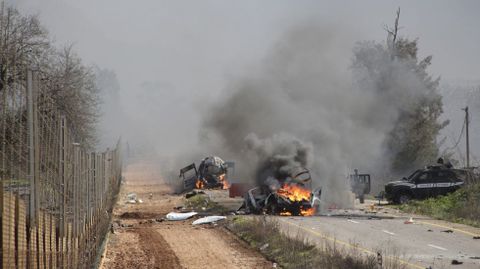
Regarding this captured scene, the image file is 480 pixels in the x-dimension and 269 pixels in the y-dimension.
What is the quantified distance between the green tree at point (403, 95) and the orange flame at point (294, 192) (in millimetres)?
20740

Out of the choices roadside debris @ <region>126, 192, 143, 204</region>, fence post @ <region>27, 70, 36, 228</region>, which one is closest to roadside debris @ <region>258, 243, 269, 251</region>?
fence post @ <region>27, 70, 36, 228</region>

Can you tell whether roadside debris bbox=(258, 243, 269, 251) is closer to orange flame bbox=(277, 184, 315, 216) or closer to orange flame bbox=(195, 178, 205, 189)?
orange flame bbox=(277, 184, 315, 216)

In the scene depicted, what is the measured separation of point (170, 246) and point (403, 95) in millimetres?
39082

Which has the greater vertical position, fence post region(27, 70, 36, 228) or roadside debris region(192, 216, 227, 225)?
fence post region(27, 70, 36, 228)

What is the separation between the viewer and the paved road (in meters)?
18.5

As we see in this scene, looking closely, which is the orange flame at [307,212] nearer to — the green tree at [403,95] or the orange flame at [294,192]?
the orange flame at [294,192]

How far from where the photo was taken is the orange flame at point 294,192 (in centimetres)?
3244

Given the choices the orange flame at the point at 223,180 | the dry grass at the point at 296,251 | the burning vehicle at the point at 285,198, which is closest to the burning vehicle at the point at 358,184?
the burning vehicle at the point at 285,198

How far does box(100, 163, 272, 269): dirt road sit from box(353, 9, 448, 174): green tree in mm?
25073

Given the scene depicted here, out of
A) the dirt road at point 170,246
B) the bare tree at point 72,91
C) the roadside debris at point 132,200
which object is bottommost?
the dirt road at point 170,246

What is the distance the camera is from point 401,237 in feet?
78.1

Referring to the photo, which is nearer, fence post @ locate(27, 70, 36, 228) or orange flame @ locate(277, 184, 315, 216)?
fence post @ locate(27, 70, 36, 228)

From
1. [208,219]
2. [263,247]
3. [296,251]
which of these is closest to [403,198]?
[208,219]

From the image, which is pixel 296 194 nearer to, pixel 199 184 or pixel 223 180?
pixel 223 180
